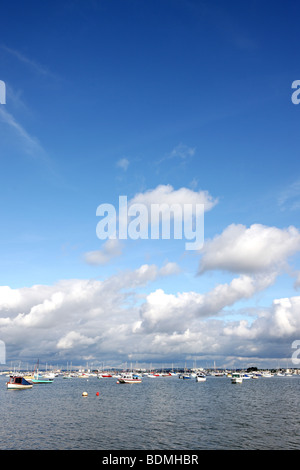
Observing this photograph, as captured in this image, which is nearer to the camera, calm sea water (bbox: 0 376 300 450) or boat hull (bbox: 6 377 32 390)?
calm sea water (bbox: 0 376 300 450)

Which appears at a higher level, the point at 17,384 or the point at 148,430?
the point at 148,430

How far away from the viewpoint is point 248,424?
62875mm

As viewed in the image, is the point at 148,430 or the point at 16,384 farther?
the point at 16,384

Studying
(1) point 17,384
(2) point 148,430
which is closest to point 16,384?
(1) point 17,384

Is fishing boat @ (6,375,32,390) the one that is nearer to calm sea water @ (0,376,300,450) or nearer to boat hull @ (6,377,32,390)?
boat hull @ (6,377,32,390)

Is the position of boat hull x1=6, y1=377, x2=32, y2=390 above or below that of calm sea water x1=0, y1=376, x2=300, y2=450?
below

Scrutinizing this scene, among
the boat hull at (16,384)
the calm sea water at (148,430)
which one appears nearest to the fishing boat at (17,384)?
the boat hull at (16,384)

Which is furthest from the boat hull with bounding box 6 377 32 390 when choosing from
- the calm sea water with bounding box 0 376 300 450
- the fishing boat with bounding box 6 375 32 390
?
the calm sea water with bounding box 0 376 300 450

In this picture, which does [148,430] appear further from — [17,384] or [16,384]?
[17,384]

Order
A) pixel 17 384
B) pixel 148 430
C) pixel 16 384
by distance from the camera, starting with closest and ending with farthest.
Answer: pixel 148 430
pixel 16 384
pixel 17 384

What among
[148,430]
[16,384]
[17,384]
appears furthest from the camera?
[17,384]
